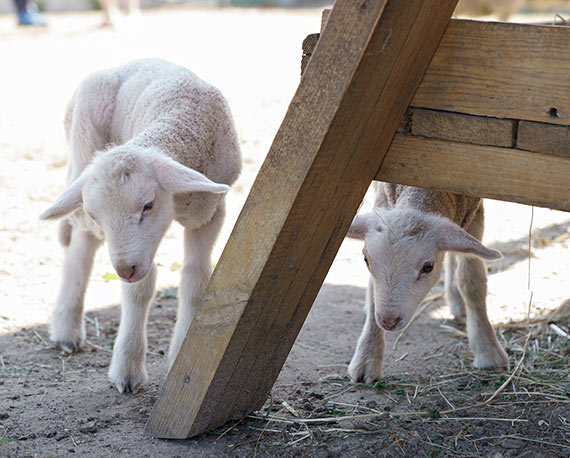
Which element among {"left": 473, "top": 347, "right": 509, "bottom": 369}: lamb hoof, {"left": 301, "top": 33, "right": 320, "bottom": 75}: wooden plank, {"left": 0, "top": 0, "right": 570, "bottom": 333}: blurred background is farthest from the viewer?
{"left": 0, "top": 0, "right": 570, "bottom": 333}: blurred background

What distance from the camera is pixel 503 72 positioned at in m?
2.19

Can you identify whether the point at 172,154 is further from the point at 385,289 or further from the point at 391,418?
the point at 391,418

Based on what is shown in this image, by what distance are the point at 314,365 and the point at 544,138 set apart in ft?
6.64

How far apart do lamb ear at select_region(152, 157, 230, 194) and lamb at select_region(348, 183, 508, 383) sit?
0.74 metres

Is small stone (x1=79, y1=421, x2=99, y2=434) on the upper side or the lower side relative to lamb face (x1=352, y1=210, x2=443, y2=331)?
lower

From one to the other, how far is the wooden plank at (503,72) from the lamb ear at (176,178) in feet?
3.66

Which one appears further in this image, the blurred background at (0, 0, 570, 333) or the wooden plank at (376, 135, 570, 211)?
the blurred background at (0, 0, 570, 333)

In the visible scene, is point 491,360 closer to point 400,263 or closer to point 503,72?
point 400,263

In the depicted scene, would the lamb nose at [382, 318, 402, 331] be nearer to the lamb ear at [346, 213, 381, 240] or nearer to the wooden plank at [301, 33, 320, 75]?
the lamb ear at [346, 213, 381, 240]

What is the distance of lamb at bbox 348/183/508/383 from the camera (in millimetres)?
3197

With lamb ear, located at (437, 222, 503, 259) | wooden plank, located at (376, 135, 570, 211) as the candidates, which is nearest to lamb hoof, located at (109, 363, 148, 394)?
lamb ear, located at (437, 222, 503, 259)

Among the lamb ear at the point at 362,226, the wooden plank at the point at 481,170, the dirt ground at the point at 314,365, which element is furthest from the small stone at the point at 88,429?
the wooden plank at the point at 481,170

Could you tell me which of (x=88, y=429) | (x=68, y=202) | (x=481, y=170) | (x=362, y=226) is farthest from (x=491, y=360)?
(x=68, y=202)

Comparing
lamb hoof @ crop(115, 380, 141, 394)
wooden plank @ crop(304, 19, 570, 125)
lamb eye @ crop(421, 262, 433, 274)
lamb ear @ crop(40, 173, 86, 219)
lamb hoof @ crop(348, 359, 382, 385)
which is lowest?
lamb hoof @ crop(115, 380, 141, 394)
